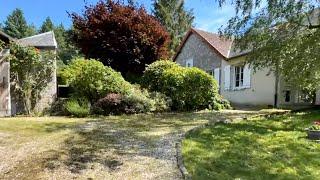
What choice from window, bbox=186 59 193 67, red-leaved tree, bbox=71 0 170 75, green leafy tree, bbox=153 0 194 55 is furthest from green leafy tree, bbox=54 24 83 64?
red-leaved tree, bbox=71 0 170 75

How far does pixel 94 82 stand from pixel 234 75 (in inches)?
403

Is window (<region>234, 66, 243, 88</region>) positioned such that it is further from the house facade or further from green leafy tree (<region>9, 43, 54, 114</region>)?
green leafy tree (<region>9, 43, 54, 114</region>)

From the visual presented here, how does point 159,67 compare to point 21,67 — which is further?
point 159,67

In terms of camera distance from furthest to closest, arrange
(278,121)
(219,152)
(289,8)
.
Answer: (278,121) → (289,8) → (219,152)

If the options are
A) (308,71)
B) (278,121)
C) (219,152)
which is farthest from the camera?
(278,121)

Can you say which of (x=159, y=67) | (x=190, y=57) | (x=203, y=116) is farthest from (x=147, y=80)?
(x=190, y=57)

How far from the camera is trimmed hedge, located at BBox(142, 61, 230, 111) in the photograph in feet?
48.9

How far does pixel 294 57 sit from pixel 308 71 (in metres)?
0.70

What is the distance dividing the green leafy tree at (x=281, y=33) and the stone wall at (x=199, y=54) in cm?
1157

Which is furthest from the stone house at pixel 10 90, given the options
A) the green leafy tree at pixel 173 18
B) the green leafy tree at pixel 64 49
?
the green leafy tree at pixel 64 49

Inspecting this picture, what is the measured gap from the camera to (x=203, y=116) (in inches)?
505

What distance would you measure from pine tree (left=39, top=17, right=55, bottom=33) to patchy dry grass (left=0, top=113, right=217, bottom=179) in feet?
241

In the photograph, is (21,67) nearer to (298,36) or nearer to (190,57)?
(298,36)

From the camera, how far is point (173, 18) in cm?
4247
